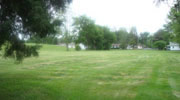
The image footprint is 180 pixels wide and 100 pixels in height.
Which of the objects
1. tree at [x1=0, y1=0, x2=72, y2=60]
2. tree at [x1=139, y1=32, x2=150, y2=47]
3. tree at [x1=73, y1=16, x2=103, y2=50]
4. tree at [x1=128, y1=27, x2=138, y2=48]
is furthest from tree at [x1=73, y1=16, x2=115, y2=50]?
tree at [x1=0, y1=0, x2=72, y2=60]

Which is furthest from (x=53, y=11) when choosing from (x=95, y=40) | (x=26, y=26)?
(x=95, y=40)

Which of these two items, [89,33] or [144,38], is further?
[144,38]

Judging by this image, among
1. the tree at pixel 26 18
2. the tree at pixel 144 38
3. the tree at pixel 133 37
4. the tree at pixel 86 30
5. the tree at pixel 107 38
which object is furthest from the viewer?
the tree at pixel 144 38

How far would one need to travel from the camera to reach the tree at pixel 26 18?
421 centimetres

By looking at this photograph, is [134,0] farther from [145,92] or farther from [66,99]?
[66,99]

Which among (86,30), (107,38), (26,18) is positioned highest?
(86,30)

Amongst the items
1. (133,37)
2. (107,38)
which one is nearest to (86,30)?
(107,38)

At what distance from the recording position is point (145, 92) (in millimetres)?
5449

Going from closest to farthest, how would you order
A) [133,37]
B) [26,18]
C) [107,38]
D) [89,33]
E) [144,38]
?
[26,18] < [89,33] < [107,38] < [133,37] < [144,38]

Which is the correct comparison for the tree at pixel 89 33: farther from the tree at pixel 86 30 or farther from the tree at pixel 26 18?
the tree at pixel 26 18

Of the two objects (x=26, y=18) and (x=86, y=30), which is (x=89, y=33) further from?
(x=26, y=18)

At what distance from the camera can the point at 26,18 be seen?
14.5ft

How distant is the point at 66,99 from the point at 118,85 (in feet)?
7.95

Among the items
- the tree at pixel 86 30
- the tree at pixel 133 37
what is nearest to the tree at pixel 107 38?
the tree at pixel 86 30
